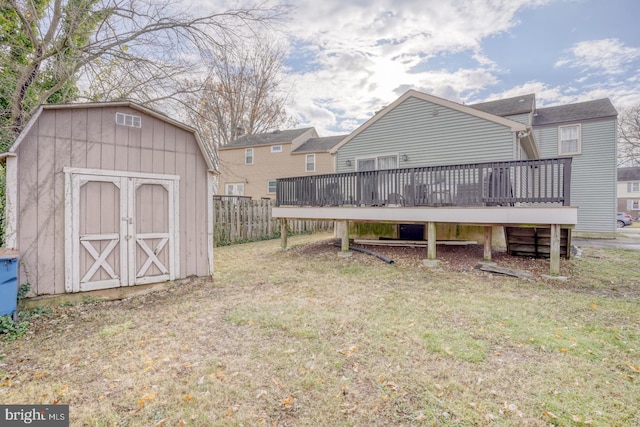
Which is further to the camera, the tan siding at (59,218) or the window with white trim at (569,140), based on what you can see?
the window with white trim at (569,140)

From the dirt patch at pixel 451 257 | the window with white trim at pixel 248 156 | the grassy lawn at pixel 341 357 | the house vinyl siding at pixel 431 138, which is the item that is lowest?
the grassy lawn at pixel 341 357

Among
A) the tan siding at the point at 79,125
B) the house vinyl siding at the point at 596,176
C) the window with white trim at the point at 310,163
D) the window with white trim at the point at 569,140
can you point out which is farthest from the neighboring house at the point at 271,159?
the tan siding at the point at 79,125

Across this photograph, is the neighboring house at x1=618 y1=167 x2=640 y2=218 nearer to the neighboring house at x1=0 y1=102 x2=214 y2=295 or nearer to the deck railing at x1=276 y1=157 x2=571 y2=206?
the deck railing at x1=276 y1=157 x2=571 y2=206

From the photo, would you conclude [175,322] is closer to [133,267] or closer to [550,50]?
[133,267]

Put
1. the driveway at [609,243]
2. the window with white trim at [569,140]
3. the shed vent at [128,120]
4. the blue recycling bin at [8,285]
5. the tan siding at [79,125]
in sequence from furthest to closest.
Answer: the window with white trim at [569,140]
the driveway at [609,243]
the shed vent at [128,120]
the tan siding at [79,125]
the blue recycling bin at [8,285]

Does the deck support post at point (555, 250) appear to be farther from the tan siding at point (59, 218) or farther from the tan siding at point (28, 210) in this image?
the tan siding at point (28, 210)

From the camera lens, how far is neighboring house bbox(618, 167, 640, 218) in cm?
3422

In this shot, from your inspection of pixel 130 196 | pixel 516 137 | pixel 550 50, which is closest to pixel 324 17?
pixel 516 137

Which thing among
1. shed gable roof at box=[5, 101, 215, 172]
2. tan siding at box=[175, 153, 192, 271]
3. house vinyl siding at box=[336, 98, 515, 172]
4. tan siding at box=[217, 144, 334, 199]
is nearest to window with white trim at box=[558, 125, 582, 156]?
house vinyl siding at box=[336, 98, 515, 172]

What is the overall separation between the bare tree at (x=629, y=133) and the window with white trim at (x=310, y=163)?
26188mm

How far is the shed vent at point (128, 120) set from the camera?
5203 millimetres

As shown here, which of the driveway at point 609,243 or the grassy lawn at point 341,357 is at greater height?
the driveway at point 609,243

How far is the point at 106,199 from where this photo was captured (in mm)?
5098
